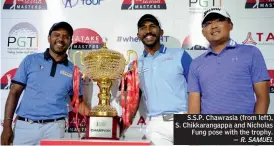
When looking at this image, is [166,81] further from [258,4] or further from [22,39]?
[22,39]

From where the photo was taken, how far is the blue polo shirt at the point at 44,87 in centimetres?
180

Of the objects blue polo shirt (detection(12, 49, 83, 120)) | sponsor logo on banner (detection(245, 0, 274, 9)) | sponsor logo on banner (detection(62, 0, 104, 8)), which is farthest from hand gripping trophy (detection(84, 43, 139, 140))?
sponsor logo on banner (detection(245, 0, 274, 9))

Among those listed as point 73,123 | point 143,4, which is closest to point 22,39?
point 73,123

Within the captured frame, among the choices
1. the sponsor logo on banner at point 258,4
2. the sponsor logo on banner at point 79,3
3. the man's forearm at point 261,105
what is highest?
the sponsor logo on banner at point 79,3

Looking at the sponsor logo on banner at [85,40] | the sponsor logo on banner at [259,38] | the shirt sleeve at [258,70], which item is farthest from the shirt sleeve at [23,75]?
the sponsor logo on banner at [259,38]

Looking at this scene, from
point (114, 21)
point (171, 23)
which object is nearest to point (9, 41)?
point (114, 21)

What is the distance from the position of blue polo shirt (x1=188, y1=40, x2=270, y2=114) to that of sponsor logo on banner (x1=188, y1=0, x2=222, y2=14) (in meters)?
0.68

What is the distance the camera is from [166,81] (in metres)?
1.73

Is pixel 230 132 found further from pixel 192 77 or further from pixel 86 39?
pixel 86 39

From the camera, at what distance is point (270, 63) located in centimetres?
200

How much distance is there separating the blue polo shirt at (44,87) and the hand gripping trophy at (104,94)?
1.23 feet

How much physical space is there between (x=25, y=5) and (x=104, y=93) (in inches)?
42.1

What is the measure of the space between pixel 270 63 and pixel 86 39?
1217 millimetres

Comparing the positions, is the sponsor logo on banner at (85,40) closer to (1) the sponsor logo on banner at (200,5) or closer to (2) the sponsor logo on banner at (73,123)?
(2) the sponsor logo on banner at (73,123)
